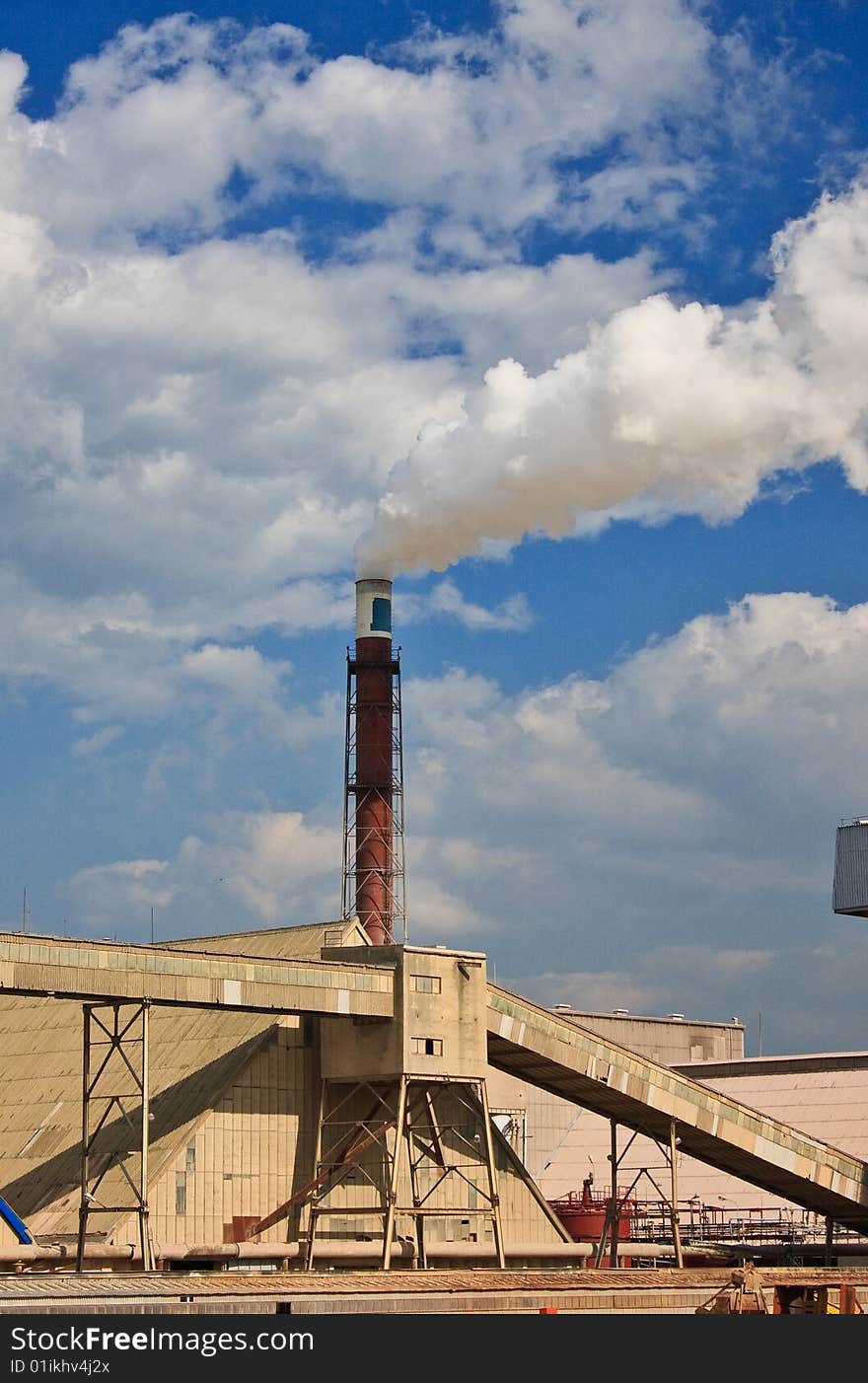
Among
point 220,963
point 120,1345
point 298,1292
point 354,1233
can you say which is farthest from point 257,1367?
point 354,1233

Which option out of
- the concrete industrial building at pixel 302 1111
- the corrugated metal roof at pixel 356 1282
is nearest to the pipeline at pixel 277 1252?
the concrete industrial building at pixel 302 1111

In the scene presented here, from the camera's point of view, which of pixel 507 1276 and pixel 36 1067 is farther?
pixel 36 1067

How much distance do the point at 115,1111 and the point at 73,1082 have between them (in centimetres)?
321

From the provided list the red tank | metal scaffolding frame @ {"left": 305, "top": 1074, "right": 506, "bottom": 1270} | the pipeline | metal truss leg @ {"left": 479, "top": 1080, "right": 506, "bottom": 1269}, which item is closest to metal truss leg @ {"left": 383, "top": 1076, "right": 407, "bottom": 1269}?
metal scaffolding frame @ {"left": 305, "top": 1074, "right": 506, "bottom": 1270}

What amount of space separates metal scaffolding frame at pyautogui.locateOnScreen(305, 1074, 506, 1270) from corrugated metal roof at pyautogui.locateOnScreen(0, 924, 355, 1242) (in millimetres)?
3804

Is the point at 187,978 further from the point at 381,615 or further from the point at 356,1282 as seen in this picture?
the point at 381,615

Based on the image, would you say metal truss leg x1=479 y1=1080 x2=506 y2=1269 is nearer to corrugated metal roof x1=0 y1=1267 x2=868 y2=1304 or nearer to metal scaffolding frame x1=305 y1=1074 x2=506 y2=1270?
metal scaffolding frame x1=305 y1=1074 x2=506 y2=1270

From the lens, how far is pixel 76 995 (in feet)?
172

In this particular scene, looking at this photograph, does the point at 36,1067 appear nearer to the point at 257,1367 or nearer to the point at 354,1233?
the point at 354,1233

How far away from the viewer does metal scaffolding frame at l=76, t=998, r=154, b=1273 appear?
168ft

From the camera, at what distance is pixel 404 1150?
60.5m

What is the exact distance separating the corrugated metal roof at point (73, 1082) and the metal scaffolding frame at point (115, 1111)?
47 centimetres

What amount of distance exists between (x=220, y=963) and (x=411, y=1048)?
6883 millimetres

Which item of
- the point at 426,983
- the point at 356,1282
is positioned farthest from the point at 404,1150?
the point at 356,1282
